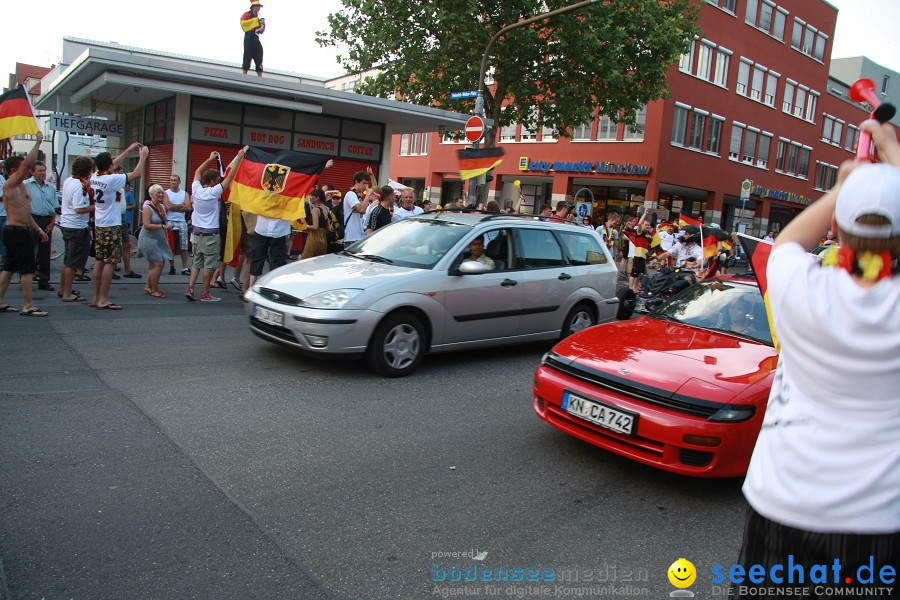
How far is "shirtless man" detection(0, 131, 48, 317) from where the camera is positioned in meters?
7.76

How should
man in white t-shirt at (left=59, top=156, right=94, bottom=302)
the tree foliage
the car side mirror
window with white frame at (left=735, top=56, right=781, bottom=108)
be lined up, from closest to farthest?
the car side mirror < man in white t-shirt at (left=59, top=156, right=94, bottom=302) < the tree foliage < window with white frame at (left=735, top=56, right=781, bottom=108)

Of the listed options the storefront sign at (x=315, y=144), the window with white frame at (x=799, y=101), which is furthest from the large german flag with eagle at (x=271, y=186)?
the window with white frame at (x=799, y=101)

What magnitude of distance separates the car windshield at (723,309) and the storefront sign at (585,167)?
96.4ft

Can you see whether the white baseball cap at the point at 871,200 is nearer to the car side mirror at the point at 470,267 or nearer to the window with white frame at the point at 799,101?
the car side mirror at the point at 470,267

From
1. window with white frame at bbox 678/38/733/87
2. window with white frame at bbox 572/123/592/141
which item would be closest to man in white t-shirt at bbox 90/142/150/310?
window with white frame at bbox 572/123/592/141

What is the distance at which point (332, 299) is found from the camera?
20.9 feet

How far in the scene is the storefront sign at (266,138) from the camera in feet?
55.8

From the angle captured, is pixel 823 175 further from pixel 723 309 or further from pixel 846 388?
pixel 846 388

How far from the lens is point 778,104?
4194 cm

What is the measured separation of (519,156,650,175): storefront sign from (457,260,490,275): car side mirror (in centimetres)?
2901

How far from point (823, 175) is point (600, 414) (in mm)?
51779

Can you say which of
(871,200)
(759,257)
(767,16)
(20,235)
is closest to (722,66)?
(767,16)

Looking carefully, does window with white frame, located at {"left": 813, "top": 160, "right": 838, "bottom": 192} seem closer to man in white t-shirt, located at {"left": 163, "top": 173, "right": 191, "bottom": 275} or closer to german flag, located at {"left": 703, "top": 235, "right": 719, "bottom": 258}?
german flag, located at {"left": 703, "top": 235, "right": 719, "bottom": 258}

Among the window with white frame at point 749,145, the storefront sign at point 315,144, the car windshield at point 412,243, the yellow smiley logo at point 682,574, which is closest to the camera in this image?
the yellow smiley logo at point 682,574
